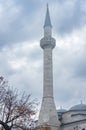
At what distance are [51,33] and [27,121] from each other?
83.4ft

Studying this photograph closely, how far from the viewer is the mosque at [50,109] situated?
128 feet

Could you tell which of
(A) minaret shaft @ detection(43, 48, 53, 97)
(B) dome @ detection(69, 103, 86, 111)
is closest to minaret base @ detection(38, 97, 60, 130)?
(A) minaret shaft @ detection(43, 48, 53, 97)

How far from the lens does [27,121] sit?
1930cm

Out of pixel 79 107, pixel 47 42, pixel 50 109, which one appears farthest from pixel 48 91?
pixel 47 42

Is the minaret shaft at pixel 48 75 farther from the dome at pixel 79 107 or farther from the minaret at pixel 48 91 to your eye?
the dome at pixel 79 107

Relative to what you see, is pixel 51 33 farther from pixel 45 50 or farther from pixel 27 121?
pixel 27 121

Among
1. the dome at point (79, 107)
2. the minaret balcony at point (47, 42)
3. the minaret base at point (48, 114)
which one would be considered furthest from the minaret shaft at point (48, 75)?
the dome at point (79, 107)

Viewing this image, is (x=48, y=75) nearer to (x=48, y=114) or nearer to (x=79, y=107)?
(x=48, y=114)

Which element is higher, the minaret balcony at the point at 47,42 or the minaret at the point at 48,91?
the minaret balcony at the point at 47,42

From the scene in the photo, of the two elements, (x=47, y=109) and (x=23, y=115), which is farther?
(x=47, y=109)

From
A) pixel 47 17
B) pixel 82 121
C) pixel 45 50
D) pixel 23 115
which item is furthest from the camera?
pixel 47 17

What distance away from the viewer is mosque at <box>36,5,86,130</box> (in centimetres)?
3903

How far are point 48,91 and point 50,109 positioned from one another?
2.13 metres

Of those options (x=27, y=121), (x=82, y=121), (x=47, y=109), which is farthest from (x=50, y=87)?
(x=27, y=121)
